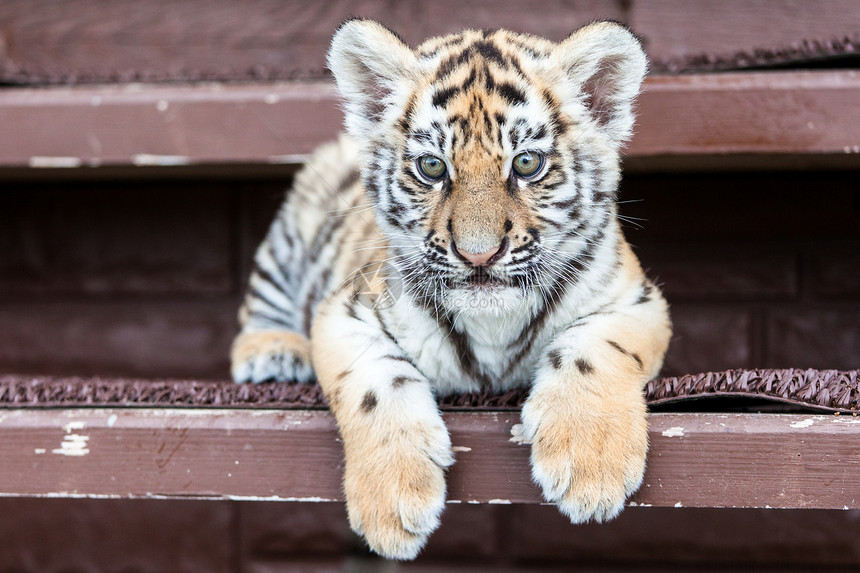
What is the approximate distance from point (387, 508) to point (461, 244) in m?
0.40

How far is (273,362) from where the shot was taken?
1664 mm

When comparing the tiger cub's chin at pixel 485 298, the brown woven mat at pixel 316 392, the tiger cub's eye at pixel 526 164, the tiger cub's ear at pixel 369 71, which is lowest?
the brown woven mat at pixel 316 392

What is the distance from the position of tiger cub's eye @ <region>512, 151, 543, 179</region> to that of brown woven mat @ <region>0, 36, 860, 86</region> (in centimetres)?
71

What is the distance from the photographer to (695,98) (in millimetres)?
1530

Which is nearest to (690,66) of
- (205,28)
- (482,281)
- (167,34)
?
(482,281)

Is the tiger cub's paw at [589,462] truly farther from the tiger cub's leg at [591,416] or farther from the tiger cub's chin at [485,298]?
the tiger cub's chin at [485,298]

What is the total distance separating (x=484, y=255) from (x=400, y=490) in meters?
0.36

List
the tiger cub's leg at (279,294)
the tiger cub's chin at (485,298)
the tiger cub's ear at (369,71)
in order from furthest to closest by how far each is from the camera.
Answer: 1. the tiger cub's leg at (279,294)
2. the tiger cub's ear at (369,71)
3. the tiger cub's chin at (485,298)

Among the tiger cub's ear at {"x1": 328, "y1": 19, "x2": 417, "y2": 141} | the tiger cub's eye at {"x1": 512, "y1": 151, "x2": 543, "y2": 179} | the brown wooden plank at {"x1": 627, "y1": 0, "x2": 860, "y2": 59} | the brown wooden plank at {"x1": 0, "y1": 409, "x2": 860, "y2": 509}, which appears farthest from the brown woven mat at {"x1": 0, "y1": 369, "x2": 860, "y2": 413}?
the brown wooden plank at {"x1": 627, "y1": 0, "x2": 860, "y2": 59}

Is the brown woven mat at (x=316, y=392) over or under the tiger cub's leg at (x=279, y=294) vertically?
over

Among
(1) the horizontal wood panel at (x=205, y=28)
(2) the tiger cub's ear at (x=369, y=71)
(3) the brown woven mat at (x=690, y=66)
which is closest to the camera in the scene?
(2) the tiger cub's ear at (x=369, y=71)

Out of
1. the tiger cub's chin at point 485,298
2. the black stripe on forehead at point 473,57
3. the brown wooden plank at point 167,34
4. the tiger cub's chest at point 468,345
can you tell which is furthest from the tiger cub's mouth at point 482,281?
the brown wooden plank at point 167,34

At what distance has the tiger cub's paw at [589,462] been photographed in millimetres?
993

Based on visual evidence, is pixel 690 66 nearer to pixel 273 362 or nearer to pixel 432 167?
pixel 432 167
